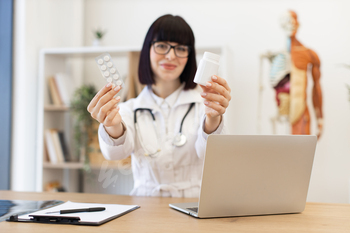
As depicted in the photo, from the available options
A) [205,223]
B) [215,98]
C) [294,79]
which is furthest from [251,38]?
[205,223]

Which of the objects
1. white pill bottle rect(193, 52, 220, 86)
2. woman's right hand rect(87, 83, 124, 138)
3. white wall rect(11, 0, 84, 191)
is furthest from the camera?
white wall rect(11, 0, 84, 191)

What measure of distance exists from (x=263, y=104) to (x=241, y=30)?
0.59m

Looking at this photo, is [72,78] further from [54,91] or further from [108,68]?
[108,68]

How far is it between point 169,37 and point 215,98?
0.46 meters

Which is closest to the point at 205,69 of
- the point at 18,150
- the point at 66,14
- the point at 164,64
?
the point at 164,64

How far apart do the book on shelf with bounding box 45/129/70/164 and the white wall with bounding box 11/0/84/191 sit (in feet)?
0.37

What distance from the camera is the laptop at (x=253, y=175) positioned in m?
0.83

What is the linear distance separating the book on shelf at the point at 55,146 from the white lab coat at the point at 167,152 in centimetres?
137

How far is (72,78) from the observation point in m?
2.89

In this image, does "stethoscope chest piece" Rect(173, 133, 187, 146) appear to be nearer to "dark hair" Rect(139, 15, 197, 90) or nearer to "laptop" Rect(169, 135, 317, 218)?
"dark hair" Rect(139, 15, 197, 90)

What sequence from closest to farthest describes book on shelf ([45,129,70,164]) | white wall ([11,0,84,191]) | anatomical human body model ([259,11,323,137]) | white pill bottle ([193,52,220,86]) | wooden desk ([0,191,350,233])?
wooden desk ([0,191,350,233])
white pill bottle ([193,52,220,86])
anatomical human body model ([259,11,323,137])
white wall ([11,0,84,191])
book on shelf ([45,129,70,164])

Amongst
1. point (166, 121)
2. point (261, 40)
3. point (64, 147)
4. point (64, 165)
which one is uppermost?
point (261, 40)

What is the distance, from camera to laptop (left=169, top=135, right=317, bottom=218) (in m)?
0.83

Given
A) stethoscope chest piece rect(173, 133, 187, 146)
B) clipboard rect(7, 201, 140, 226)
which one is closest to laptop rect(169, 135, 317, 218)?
clipboard rect(7, 201, 140, 226)
